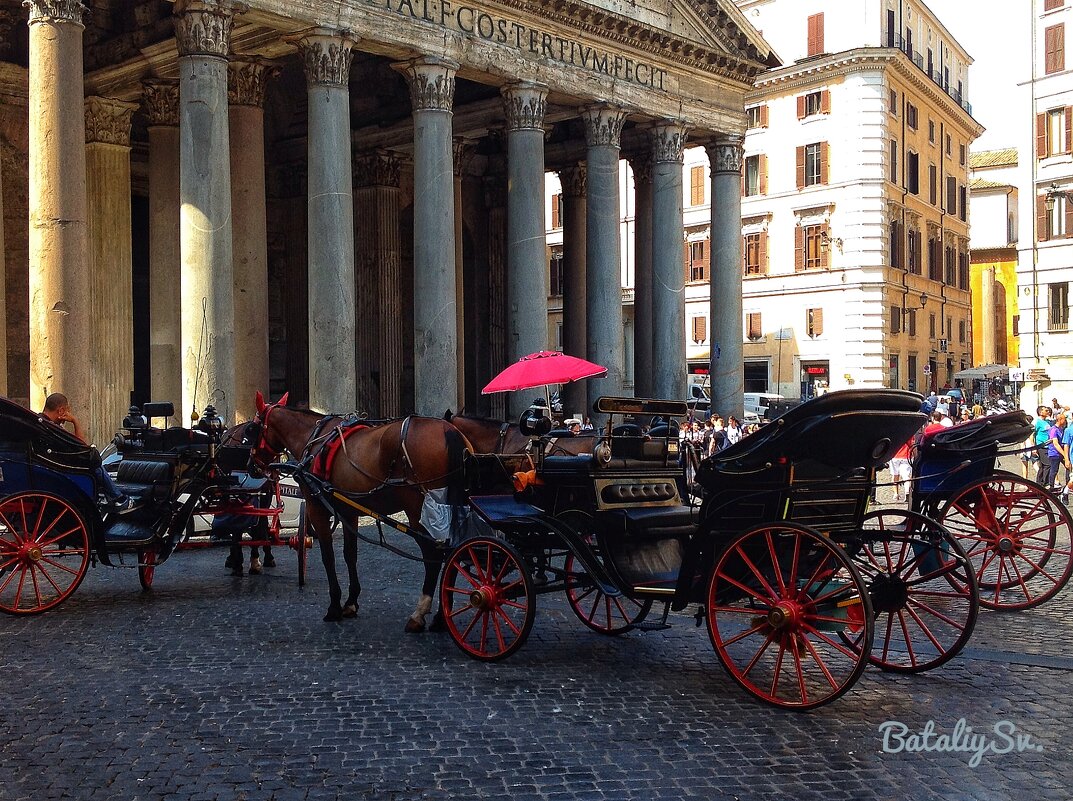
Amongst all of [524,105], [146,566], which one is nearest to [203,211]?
[146,566]

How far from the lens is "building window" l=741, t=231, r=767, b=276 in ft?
132

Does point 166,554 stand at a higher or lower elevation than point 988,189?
lower

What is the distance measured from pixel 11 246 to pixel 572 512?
15463mm

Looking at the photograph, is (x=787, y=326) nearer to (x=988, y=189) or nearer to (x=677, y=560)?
(x=988, y=189)

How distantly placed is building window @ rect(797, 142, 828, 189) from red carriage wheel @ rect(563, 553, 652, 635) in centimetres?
3267

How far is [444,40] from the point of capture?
18219 mm

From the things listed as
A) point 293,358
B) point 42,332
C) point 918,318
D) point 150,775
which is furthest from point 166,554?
point 918,318

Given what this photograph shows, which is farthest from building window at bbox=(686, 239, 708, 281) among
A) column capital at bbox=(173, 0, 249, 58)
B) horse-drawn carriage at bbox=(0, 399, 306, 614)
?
horse-drawn carriage at bbox=(0, 399, 306, 614)

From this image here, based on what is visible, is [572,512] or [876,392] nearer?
[876,392]

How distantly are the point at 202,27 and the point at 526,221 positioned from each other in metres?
6.99

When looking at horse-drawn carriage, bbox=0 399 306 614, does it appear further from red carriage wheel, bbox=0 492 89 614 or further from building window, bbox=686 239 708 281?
building window, bbox=686 239 708 281

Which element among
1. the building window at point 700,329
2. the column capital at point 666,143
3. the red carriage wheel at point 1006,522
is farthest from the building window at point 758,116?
the red carriage wheel at point 1006,522

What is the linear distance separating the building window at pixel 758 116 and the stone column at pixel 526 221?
21883mm

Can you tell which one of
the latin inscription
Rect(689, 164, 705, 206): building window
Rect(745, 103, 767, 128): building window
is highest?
Rect(745, 103, 767, 128): building window
